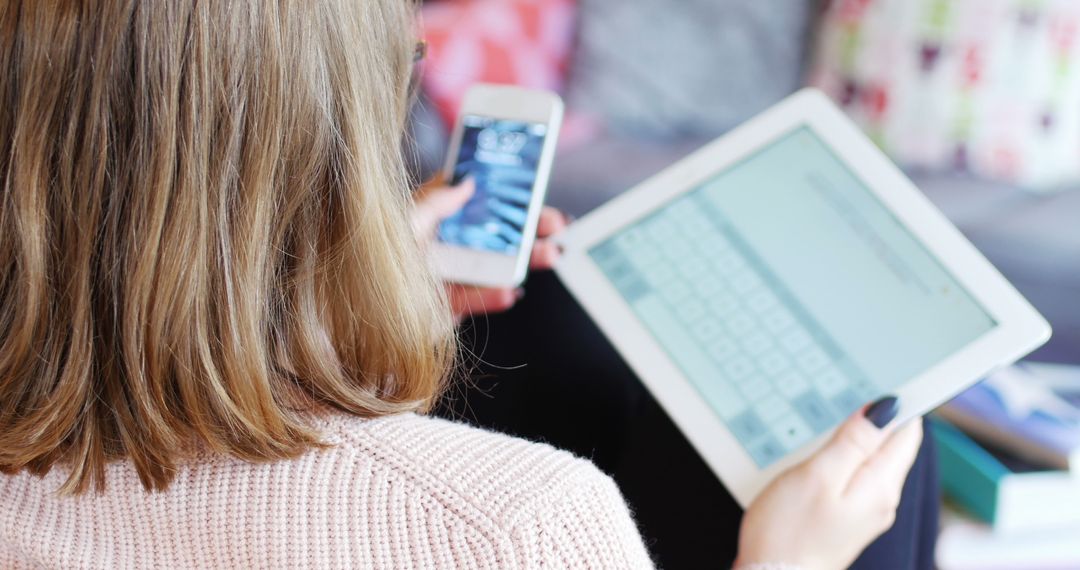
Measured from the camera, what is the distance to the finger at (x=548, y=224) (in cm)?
84

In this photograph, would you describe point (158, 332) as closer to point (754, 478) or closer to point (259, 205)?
point (259, 205)

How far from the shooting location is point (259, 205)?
0.46 m

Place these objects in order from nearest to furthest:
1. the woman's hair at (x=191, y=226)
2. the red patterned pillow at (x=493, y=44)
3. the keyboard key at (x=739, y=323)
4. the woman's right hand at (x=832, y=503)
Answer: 1. the woman's hair at (x=191, y=226)
2. the woman's right hand at (x=832, y=503)
3. the keyboard key at (x=739, y=323)
4. the red patterned pillow at (x=493, y=44)

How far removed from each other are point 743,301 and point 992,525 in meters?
0.43

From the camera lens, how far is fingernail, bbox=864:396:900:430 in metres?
0.65

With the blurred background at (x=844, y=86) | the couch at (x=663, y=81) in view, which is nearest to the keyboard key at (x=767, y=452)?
the blurred background at (x=844, y=86)

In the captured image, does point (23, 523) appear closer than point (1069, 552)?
Yes

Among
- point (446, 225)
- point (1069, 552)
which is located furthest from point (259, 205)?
point (1069, 552)

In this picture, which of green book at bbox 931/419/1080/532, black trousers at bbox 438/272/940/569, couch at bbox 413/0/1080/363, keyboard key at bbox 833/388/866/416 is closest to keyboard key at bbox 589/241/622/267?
black trousers at bbox 438/272/940/569

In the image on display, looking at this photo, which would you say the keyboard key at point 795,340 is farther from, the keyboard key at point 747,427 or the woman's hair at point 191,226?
the woman's hair at point 191,226

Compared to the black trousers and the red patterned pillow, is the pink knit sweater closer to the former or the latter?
the black trousers

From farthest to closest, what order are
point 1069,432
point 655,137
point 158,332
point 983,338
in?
1. point 655,137
2. point 1069,432
3. point 983,338
4. point 158,332

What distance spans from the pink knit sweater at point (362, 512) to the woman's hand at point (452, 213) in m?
0.33

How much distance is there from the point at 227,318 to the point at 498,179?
1.35 ft
